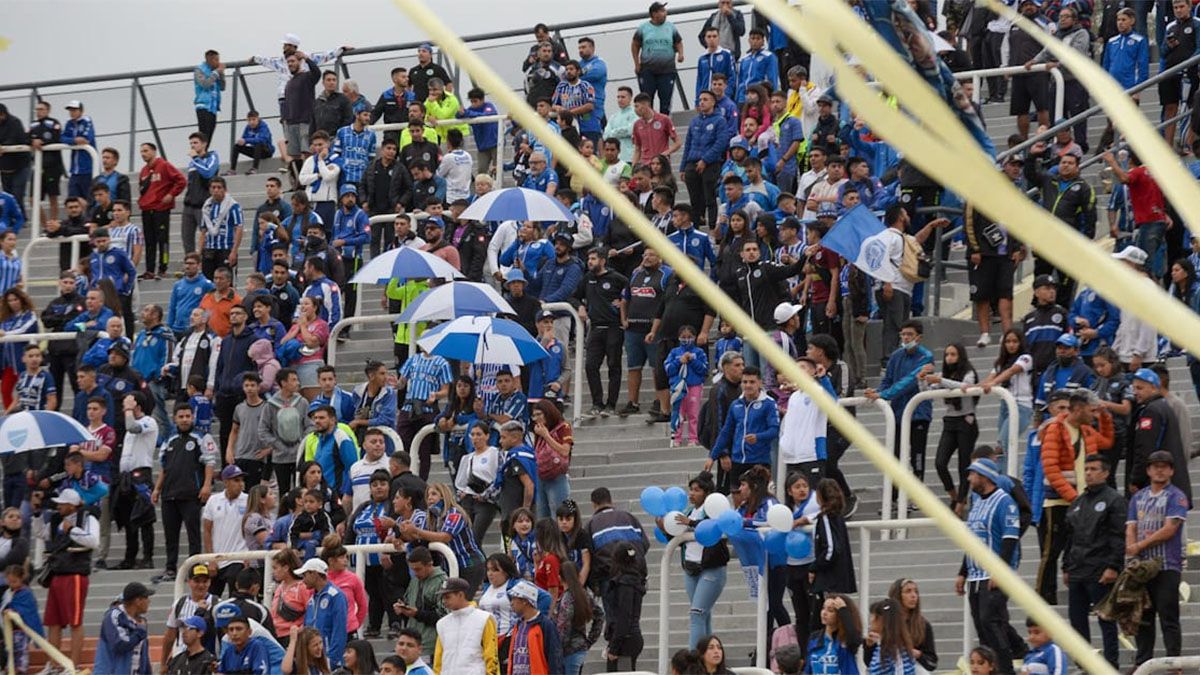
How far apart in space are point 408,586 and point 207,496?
308cm

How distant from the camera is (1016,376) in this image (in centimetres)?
1371

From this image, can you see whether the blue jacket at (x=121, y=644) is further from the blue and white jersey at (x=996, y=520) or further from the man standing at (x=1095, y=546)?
the man standing at (x=1095, y=546)

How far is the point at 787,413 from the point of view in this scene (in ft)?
45.0

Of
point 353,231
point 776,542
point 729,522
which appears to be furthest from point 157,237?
point 776,542

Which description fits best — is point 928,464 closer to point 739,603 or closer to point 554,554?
point 739,603

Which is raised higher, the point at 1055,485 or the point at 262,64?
the point at 262,64

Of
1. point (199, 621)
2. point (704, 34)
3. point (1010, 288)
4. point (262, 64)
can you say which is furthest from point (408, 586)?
point (262, 64)

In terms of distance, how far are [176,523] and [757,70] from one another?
808 cm

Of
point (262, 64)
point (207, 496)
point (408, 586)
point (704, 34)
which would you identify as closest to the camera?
point (408, 586)

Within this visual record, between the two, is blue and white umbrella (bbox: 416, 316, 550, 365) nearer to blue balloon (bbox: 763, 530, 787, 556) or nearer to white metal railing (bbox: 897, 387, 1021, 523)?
white metal railing (bbox: 897, 387, 1021, 523)

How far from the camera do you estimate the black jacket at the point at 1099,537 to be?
11352 mm

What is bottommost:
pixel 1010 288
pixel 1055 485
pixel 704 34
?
pixel 1055 485

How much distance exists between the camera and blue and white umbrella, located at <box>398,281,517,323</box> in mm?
15969

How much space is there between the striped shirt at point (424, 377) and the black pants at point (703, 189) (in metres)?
3.99
